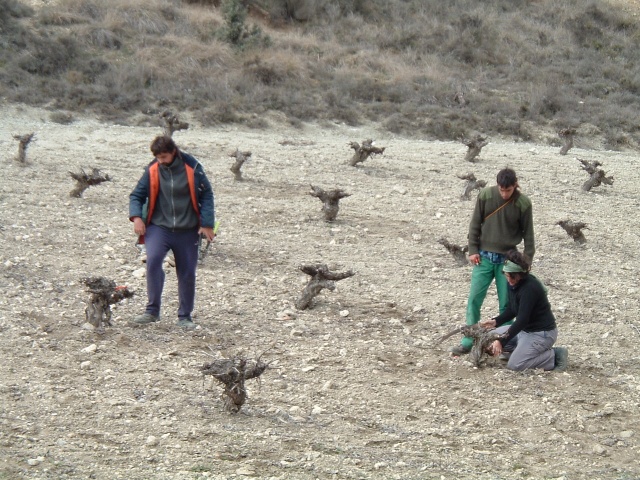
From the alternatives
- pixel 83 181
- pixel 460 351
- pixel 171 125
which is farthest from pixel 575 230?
pixel 171 125

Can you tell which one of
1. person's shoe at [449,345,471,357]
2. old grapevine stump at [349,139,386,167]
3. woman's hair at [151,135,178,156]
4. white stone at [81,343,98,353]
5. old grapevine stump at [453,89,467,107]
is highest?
woman's hair at [151,135,178,156]

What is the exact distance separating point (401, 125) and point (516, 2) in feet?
49.3

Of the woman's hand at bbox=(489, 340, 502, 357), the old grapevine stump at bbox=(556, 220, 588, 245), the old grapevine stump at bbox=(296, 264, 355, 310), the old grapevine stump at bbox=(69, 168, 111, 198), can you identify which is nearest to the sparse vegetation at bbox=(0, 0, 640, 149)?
the old grapevine stump at bbox=(69, 168, 111, 198)

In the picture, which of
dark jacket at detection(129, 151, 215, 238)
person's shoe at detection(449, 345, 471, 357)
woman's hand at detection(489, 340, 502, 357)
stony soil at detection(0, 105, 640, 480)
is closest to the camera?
stony soil at detection(0, 105, 640, 480)

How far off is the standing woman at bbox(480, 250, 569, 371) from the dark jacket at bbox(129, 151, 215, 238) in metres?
2.24

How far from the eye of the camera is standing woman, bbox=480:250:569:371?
6.05 m

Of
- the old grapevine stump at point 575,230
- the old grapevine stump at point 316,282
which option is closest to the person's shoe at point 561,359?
the old grapevine stump at point 316,282

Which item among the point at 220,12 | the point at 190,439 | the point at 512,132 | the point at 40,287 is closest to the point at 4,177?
the point at 40,287

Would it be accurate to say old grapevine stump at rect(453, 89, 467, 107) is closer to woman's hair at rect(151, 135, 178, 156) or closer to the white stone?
woman's hair at rect(151, 135, 178, 156)

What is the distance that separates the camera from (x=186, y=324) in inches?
269

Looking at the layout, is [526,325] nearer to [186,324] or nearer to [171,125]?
[186,324]

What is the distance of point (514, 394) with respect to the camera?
6.01 metres

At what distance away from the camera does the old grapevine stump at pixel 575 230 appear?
402 inches

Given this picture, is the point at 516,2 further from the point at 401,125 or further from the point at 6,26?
the point at 6,26
